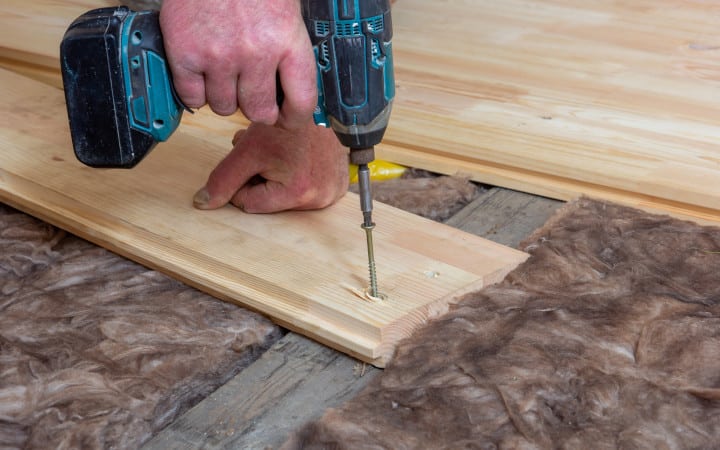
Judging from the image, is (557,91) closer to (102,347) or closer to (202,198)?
(202,198)

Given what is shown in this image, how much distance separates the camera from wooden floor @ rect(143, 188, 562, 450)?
155 centimetres

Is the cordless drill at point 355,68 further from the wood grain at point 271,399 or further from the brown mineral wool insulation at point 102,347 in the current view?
the brown mineral wool insulation at point 102,347

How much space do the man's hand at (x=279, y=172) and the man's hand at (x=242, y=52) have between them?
32 cm

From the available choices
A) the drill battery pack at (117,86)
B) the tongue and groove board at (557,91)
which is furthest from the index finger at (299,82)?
the tongue and groove board at (557,91)

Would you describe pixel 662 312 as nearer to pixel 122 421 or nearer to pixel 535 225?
pixel 535 225

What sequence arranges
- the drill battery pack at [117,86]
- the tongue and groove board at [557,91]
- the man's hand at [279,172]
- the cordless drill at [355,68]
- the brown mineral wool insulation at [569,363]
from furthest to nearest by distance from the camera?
the tongue and groove board at [557,91], the man's hand at [279,172], the drill battery pack at [117,86], the cordless drill at [355,68], the brown mineral wool insulation at [569,363]

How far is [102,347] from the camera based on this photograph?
173 cm

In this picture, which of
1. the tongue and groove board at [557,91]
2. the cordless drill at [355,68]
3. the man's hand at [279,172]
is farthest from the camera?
the tongue and groove board at [557,91]

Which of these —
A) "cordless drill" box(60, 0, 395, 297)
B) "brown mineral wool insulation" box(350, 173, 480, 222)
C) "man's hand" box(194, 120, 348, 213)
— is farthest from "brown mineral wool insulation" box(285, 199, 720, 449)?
"man's hand" box(194, 120, 348, 213)

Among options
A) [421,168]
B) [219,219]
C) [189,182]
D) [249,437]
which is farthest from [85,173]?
[249,437]

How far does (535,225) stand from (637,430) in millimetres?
808

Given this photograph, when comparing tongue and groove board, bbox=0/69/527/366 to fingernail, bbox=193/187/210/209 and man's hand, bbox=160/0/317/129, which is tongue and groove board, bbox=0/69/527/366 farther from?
man's hand, bbox=160/0/317/129

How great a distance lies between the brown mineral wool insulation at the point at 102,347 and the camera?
156 cm

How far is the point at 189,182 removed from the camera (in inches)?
88.7
